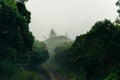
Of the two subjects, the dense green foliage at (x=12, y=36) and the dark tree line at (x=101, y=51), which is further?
the dark tree line at (x=101, y=51)

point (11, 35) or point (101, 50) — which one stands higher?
point (11, 35)

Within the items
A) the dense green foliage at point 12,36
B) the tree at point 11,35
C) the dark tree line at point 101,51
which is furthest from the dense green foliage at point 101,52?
the tree at point 11,35

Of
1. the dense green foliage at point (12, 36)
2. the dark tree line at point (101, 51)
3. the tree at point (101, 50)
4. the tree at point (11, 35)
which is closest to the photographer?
the tree at point (11, 35)

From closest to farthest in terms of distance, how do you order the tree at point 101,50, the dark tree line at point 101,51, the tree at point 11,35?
the tree at point 11,35 → the dark tree line at point 101,51 → the tree at point 101,50

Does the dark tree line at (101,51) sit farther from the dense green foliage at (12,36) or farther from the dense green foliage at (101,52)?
the dense green foliage at (12,36)

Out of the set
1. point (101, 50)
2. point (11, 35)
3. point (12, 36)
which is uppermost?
point (11, 35)

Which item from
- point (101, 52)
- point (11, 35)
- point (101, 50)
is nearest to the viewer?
point (11, 35)

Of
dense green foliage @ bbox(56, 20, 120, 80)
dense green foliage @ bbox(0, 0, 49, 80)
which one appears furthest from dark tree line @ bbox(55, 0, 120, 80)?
dense green foliage @ bbox(0, 0, 49, 80)

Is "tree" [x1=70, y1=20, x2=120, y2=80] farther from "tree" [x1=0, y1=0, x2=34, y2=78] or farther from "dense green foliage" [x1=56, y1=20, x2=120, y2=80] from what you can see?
"tree" [x1=0, y1=0, x2=34, y2=78]

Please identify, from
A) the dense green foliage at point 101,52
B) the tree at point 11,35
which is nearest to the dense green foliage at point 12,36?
the tree at point 11,35

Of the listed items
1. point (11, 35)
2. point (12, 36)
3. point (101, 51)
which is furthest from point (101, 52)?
point (11, 35)

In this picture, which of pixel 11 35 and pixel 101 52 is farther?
pixel 101 52

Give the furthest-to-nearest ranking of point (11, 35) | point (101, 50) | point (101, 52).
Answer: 1. point (101, 52)
2. point (101, 50)
3. point (11, 35)

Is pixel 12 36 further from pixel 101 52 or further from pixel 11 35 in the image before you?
pixel 101 52
